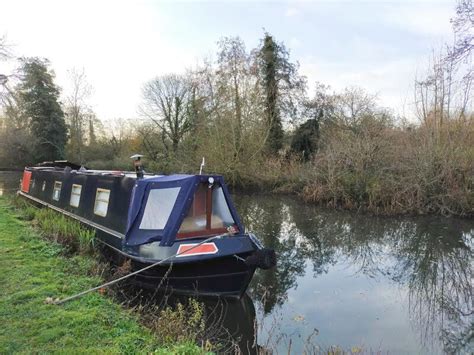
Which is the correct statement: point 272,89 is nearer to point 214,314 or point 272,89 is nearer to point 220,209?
point 220,209

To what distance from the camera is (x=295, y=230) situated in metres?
11.2

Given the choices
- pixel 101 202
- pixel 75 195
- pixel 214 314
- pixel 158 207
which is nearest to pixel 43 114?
pixel 75 195

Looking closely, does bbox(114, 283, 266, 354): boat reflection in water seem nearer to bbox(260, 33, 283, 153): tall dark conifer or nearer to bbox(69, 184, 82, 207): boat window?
bbox(69, 184, 82, 207): boat window

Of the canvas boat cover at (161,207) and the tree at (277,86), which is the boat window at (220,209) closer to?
the canvas boat cover at (161,207)

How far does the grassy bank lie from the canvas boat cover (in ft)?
2.91

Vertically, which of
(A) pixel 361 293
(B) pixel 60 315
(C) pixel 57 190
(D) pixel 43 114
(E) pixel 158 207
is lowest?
(A) pixel 361 293

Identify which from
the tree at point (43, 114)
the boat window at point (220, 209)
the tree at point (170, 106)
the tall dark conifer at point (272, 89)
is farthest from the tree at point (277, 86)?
the tree at point (43, 114)

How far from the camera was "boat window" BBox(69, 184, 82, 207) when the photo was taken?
8314 mm

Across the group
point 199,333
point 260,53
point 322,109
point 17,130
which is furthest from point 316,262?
point 17,130

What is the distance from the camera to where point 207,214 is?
5887 mm

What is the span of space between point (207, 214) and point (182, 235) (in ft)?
1.78

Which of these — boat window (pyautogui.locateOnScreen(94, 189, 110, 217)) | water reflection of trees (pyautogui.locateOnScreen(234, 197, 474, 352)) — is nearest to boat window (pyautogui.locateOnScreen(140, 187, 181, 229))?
boat window (pyautogui.locateOnScreen(94, 189, 110, 217))

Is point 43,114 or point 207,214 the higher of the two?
point 43,114

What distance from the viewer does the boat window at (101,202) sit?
6960 mm
